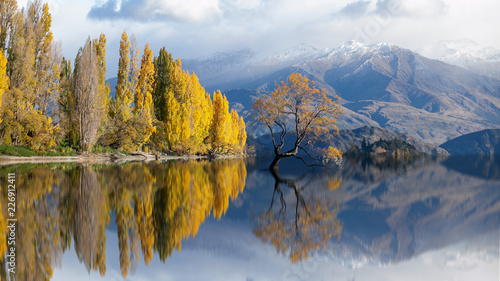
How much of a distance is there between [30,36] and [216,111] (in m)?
31.2

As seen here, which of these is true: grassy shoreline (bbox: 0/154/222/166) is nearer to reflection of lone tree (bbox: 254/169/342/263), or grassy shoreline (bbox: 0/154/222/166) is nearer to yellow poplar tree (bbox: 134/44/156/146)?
yellow poplar tree (bbox: 134/44/156/146)

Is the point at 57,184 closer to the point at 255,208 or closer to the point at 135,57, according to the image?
the point at 255,208

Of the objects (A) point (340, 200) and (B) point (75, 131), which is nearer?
(A) point (340, 200)

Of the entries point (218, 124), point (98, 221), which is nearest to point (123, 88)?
point (218, 124)

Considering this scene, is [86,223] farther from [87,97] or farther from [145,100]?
[145,100]

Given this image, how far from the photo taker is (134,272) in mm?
7012

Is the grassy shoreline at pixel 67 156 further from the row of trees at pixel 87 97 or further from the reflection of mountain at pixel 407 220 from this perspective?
the reflection of mountain at pixel 407 220

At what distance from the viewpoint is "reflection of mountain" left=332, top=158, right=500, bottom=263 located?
888 cm

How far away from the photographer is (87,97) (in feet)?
151

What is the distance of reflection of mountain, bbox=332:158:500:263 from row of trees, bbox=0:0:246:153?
106 feet

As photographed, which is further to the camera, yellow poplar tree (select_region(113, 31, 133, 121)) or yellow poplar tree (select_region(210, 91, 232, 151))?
yellow poplar tree (select_region(210, 91, 232, 151))

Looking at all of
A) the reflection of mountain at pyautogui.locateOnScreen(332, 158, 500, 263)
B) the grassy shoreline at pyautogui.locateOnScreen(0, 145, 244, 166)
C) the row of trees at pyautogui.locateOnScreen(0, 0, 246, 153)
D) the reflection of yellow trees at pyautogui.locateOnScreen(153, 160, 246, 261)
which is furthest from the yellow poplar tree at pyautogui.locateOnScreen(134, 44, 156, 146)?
the reflection of mountain at pyautogui.locateOnScreen(332, 158, 500, 263)

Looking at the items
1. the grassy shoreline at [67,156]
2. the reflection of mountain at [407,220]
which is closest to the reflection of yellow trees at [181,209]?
the reflection of mountain at [407,220]

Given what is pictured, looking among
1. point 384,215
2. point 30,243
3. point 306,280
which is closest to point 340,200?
point 384,215
